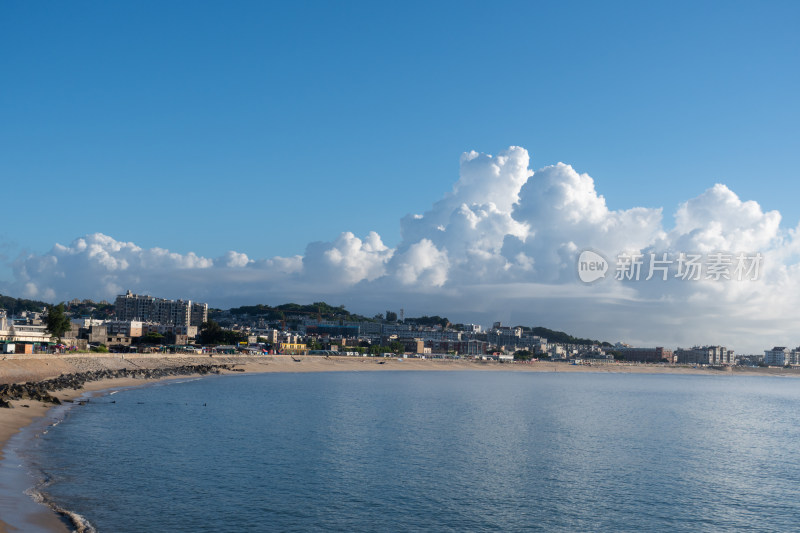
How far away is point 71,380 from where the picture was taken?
72.0 m

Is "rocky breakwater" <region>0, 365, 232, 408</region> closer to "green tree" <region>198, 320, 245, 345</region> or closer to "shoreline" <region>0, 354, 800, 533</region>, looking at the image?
"shoreline" <region>0, 354, 800, 533</region>

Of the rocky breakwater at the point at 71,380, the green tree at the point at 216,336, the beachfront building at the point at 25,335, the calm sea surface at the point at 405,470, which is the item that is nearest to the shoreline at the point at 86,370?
the rocky breakwater at the point at 71,380

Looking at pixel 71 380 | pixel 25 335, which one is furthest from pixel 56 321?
pixel 71 380

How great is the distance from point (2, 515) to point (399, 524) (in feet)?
46.1

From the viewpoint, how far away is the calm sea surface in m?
26.1

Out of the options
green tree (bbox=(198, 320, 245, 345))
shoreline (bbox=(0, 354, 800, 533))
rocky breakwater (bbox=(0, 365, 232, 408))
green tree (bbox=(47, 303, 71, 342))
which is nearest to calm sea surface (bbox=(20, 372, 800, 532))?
shoreline (bbox=(0, 354, 800, 533))

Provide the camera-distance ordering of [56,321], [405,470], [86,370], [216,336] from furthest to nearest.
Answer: [216,336] < [56,321] < [86,370] < [405,470]

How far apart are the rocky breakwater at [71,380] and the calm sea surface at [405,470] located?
459 centimetres

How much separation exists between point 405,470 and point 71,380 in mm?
52551

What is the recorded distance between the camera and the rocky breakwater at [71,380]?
5309 cm

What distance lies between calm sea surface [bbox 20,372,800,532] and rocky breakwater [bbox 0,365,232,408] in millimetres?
4588

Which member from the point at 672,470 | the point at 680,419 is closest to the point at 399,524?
the point at 672,470

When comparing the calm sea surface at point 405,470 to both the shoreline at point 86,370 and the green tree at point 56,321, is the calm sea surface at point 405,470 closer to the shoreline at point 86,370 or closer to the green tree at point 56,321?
the shoreline at point 86,370

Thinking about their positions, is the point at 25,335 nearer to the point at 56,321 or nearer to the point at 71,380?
the point at 56,321
